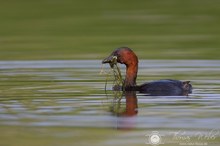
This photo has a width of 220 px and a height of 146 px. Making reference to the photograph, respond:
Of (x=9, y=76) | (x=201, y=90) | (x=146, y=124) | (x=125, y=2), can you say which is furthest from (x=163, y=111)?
(x=125, y=2)

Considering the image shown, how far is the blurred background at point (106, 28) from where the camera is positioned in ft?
66.1

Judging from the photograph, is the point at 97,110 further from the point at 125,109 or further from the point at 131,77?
the point at 131,77

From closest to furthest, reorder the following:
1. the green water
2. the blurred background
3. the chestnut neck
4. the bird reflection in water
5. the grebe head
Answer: the green water → the bird reflection in water → the chestnut neck → the grebe head → the blurred background

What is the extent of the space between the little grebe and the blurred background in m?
3.62

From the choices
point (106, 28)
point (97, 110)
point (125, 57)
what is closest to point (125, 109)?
point (97, 110)

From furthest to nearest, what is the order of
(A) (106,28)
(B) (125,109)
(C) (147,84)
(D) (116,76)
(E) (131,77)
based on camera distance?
(A) (106,28) → (D) (116,76) → (E) (131,77) → (C) (147,84) → (B) (125,109)

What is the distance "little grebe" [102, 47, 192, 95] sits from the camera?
14.0 m

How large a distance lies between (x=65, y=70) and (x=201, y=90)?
3.59 m

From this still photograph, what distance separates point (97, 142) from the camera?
10.6 metres

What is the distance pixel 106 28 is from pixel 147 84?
10.8 m

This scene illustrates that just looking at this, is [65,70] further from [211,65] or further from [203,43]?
[203,43]

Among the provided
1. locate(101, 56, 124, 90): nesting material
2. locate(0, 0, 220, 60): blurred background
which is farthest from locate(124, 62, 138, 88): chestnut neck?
locate(0, 0, 220, 60): blurred background

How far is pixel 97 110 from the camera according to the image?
41.5 feet

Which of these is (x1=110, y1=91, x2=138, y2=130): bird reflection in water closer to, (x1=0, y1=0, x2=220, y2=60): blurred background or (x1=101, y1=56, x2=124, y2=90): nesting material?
(x1=101, y1=56, x2=124, y2=90): nesting material
